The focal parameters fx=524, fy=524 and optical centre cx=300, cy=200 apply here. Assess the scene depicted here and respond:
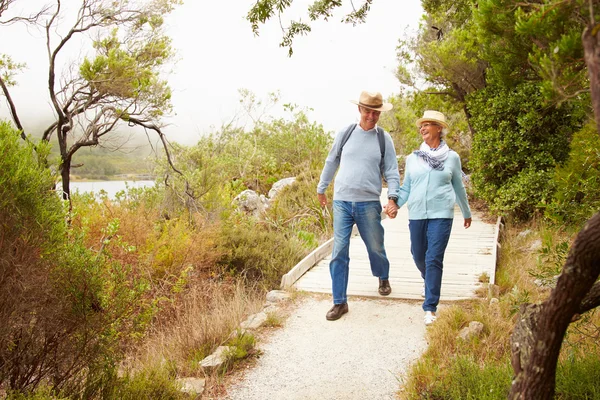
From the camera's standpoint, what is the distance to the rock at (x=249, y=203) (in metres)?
13.0

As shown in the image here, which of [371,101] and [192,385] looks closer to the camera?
[192,385]

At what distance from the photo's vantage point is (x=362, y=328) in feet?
17.5

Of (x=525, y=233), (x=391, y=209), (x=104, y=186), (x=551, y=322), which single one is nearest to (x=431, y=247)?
(x=391, y=209)

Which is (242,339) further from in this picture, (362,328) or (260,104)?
(260,104)

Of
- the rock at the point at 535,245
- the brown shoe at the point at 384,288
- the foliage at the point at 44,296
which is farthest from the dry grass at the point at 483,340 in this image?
the foliage at the point at 44,296

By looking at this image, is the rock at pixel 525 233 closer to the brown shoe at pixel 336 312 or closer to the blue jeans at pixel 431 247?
the blue jeans at pixel 431 247

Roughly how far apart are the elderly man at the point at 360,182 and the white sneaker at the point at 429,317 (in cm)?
87

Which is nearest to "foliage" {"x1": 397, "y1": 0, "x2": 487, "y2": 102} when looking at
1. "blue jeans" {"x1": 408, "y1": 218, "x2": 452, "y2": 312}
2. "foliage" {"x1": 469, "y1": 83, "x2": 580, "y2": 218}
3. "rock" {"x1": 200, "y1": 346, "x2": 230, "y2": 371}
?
"foliage" {"x1": 469, "y1": 83, "x2": 580, "y2": 218}

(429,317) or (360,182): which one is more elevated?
(360,182)

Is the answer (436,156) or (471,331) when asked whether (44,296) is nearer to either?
(471,331)

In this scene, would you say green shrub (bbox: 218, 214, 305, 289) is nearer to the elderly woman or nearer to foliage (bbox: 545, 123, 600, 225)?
the elderly woman

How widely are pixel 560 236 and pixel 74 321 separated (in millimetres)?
7351

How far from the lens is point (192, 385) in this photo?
159 inches

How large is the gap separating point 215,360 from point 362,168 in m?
2.42
